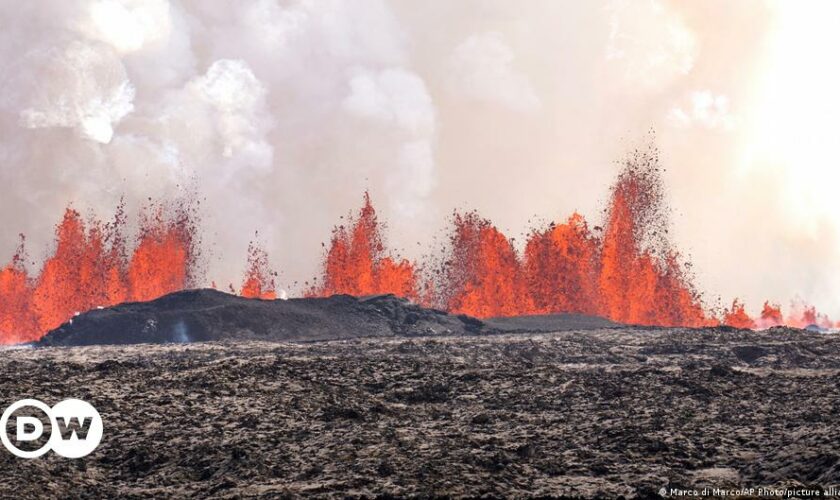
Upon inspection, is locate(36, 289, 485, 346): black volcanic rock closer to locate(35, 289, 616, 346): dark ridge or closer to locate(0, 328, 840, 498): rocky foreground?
locate(35, 289, 616, 346): dark ridge

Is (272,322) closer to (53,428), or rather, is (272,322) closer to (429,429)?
(53,428)

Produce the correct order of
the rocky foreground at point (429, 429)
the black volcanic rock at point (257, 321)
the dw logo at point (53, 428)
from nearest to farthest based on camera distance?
the rocky foreground at point (429, 429), the dw logo at point (53, 428), the black volcanic rock at point (257, 321)

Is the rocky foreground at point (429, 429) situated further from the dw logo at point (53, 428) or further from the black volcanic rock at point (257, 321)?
the black volcanic rock at point (257, 321)

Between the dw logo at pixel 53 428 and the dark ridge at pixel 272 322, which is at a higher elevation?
the dark ridge at pixel 272 322

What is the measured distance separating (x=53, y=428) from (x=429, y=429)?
7678 millimetres

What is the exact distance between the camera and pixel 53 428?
2211cm

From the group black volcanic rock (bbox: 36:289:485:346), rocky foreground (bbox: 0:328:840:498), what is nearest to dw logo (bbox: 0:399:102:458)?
rocky foreground (bbox: 0:328:840:498)

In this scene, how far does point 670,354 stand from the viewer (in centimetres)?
3972

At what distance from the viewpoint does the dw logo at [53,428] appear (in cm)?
2067

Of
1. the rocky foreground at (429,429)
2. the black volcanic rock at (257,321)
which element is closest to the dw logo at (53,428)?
the rocky foreground at (429,429)

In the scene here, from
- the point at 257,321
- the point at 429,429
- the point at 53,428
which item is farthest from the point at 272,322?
the point at 429,429

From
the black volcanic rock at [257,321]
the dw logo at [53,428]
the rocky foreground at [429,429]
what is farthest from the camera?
the black volcanic rock at [257,321]

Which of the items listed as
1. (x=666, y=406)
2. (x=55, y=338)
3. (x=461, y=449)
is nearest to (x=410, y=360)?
(x=666, y=406)

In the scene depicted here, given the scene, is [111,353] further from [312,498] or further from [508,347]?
[312,498]
